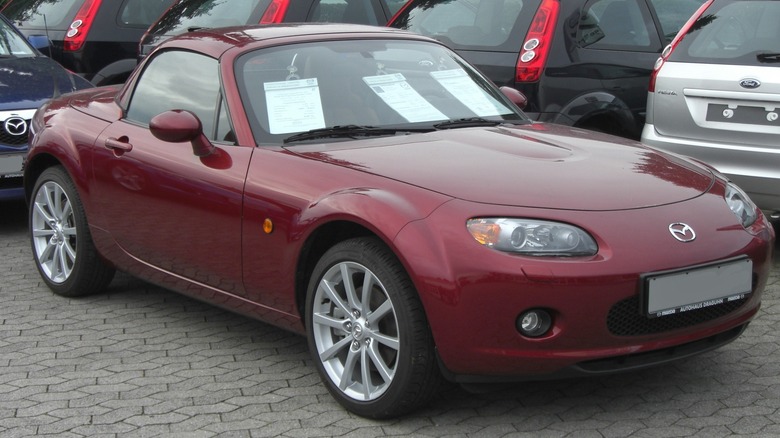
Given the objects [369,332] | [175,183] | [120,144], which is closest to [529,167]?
[369,332]

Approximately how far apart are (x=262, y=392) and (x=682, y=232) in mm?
1837

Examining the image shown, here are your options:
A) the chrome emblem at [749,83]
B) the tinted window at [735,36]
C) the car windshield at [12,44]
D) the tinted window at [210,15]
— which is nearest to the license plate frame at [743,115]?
the chrome emblem at [749,83]

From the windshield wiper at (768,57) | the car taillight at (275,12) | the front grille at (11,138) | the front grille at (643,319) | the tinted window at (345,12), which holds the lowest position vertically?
the front grille at (11,138)

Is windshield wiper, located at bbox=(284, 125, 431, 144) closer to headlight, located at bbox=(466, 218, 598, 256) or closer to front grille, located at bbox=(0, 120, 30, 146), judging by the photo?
headlight, located at bbox=(466, 218, 598, 256)

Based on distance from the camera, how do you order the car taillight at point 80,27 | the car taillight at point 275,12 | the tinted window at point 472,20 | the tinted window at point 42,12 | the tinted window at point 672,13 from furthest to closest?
the tinted window at point 42,12
the car taillight at point 80,27
the car taillight at point 275,12
the tinted window at point 672,13
the tinted window at point 472,20

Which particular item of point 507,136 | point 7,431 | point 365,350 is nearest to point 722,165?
point 507,136

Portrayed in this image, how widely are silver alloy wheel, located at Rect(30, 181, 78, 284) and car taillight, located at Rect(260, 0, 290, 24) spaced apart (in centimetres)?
365

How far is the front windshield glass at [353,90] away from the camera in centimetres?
541

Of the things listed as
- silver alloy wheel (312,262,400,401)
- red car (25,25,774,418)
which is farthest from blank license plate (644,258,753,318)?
silver alloy wheel (312,262,400,401)

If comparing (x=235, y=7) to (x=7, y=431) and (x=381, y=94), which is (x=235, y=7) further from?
(x=7, y=431)

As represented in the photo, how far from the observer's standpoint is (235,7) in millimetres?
10391

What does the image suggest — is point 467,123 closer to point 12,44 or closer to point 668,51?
point 668,51

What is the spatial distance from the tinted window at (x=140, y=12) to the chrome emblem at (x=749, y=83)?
631cm

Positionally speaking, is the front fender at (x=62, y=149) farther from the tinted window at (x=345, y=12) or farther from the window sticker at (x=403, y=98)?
the tinted window at (x=345, y=12)
